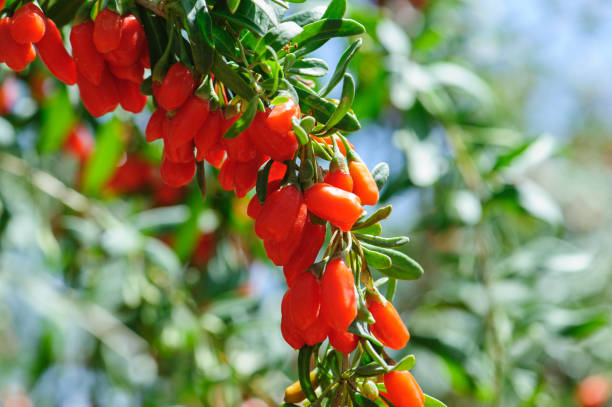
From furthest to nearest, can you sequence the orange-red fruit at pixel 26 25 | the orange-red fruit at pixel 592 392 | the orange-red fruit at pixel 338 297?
the orange-red fruit at pixel 592 392 → the orange-red fruit at pixel 26 25 → the orange-red fruit at pixel 338 297

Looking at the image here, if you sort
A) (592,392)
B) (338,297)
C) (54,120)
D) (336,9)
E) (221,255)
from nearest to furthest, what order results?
1. (338,297)
2. (336,9)
3. (54,120)
4. (221,255)
5. (592,392)

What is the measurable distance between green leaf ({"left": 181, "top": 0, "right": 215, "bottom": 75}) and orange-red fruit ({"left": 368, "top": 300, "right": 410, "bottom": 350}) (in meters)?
0.26

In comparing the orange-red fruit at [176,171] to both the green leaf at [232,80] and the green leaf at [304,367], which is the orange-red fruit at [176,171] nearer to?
the green leaf at [232,80]

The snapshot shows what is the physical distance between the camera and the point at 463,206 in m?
1.40

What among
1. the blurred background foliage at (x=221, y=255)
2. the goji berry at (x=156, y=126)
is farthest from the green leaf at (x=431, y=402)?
the blurred background foliage at (x=221, y=255)

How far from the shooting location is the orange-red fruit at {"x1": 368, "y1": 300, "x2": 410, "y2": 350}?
0.55 m

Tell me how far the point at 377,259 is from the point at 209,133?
195 mm

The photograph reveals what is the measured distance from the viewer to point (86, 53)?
60 cm

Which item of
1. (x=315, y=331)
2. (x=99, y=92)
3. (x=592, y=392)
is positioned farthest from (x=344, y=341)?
(x=592, y=392)

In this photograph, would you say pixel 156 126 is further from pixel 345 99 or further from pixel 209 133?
pixel 345 99

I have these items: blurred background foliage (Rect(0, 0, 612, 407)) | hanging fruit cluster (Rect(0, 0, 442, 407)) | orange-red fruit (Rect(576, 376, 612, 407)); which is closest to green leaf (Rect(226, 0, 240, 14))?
hanging fruit cluster (Rect(0, 0, 442, 407))

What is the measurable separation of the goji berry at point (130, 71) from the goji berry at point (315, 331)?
0.30 metres

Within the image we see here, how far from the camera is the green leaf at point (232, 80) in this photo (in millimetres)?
561

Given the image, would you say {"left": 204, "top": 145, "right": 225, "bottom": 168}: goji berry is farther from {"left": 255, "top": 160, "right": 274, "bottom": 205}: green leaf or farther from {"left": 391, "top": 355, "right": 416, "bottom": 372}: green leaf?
{"left": 391, "top": 355, "right": 416, "bottom": 372}: green leaf
